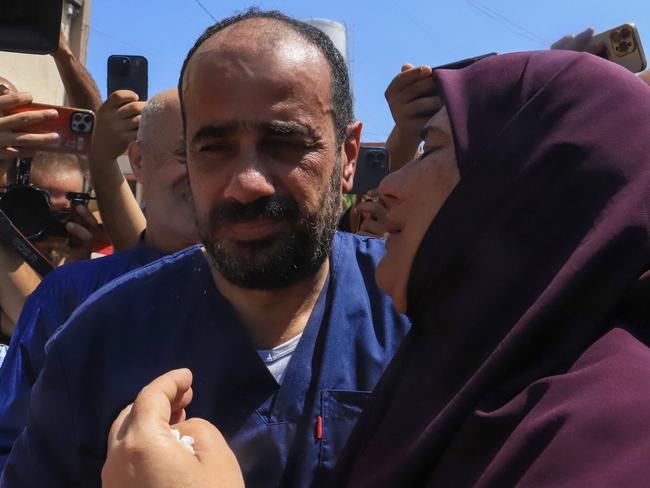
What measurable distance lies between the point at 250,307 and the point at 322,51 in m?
0.64

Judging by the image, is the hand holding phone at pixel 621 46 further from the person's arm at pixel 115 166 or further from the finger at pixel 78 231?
the finger at pixel 78 231

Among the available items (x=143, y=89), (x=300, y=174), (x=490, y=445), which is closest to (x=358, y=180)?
(x=143, y=89)

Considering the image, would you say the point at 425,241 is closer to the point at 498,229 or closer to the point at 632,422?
the point at 498,229

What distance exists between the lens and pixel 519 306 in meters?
1.16

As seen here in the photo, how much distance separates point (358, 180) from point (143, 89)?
96 centimetres

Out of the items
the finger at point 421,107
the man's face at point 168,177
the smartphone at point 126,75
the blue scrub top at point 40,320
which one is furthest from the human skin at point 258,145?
the smartphone at point 126,75

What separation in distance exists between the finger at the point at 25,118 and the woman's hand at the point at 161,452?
162 cm

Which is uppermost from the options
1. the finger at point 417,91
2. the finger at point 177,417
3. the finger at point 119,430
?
the finger at point 417,91

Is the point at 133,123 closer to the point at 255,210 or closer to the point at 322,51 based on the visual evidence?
the point at 322,51

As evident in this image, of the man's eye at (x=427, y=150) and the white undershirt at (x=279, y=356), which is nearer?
the man's eye at (x=427, y=150)

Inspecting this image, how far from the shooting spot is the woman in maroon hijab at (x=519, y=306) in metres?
0.99

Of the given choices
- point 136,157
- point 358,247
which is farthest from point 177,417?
point 136,157

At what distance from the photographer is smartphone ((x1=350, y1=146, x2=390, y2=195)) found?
3076 mm

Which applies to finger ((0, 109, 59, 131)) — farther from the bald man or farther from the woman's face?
the woman's face
